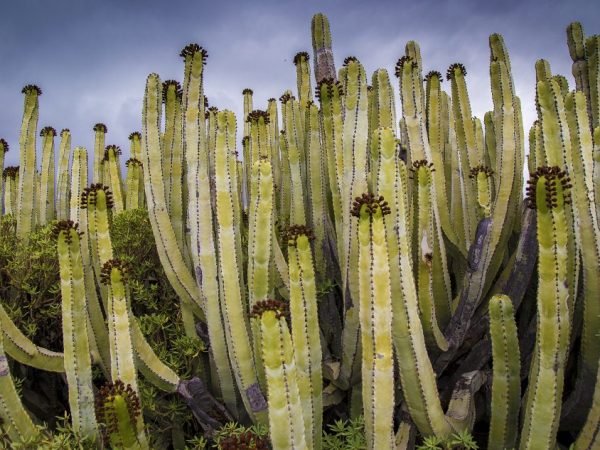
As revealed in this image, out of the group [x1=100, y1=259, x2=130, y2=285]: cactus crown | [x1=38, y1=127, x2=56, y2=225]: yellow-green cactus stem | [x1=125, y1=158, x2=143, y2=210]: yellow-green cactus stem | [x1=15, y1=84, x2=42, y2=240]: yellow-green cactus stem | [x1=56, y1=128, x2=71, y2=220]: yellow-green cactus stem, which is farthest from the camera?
[x1=56, y1=128, x2=71, y2=220]: yellow-green cactus stem

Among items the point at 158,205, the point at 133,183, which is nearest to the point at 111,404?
the point at 158,205

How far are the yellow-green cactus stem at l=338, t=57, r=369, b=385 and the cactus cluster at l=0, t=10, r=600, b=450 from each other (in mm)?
13

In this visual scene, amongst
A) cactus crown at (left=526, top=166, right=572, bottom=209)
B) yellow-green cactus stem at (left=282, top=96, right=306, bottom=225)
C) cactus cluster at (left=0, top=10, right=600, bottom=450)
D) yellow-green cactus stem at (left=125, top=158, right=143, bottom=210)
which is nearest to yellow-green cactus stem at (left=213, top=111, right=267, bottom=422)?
cactus cluster at (left=0, top=10, right=600, bottom=450)

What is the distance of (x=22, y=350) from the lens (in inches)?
126

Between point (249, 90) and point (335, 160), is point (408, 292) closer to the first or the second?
point (335, 160)

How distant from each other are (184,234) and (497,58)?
3065mm

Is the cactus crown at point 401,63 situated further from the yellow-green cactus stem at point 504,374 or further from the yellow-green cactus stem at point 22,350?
the yellow-green cactus stem at point 22,350

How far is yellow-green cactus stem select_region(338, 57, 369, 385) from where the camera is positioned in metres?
2.93

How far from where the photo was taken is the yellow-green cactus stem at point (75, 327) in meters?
2.73

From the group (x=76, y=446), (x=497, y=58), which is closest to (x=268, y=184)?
(x=76, y=446)

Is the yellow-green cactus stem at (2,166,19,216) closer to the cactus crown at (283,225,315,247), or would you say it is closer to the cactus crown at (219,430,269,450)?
the cactus crown at (283,225,315,247)

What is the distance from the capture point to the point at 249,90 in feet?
27.6

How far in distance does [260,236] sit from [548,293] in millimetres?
1427

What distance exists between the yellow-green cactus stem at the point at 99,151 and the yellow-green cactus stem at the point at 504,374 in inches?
223
